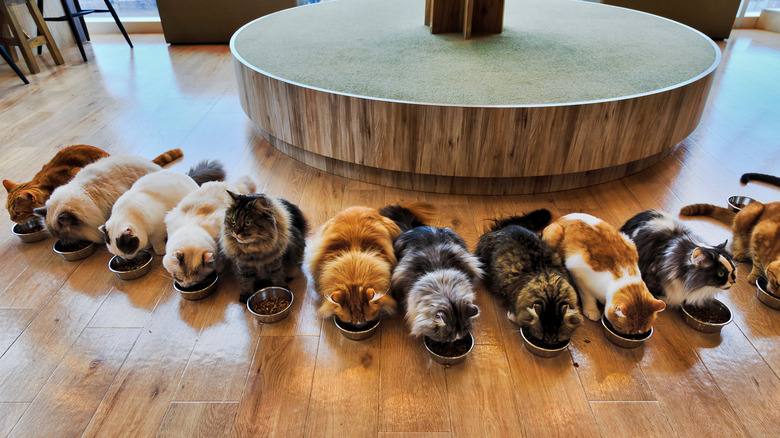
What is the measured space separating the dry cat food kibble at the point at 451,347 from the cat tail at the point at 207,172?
6.16 feet

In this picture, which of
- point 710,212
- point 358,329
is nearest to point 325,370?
point 358,329

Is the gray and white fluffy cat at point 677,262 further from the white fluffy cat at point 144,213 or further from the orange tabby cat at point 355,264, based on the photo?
the white fluffy cat at point 144,213

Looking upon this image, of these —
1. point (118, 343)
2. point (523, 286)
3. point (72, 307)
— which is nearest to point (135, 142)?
point (72, 307)

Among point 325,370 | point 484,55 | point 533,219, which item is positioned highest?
point 484,55

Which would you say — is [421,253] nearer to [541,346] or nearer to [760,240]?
[541,346]

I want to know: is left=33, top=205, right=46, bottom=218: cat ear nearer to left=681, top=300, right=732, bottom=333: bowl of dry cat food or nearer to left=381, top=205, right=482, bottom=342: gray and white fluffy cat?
left=381, top=205, right=482, bottom=342: gray and white fluffy cat

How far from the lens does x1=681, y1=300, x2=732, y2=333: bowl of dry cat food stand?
1.97m

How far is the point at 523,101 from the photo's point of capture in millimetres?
2672

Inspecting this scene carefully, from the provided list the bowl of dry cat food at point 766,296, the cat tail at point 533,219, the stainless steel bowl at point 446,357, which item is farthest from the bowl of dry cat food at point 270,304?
the bowl of dry cat food at point 766,296

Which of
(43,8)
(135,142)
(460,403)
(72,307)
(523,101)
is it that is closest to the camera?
(460,403)

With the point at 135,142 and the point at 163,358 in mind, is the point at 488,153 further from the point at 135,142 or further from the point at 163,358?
the point at 135,142

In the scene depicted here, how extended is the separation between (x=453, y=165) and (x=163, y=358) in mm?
1866

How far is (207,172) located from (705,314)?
2886 millimetres

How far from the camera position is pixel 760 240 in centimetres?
218
